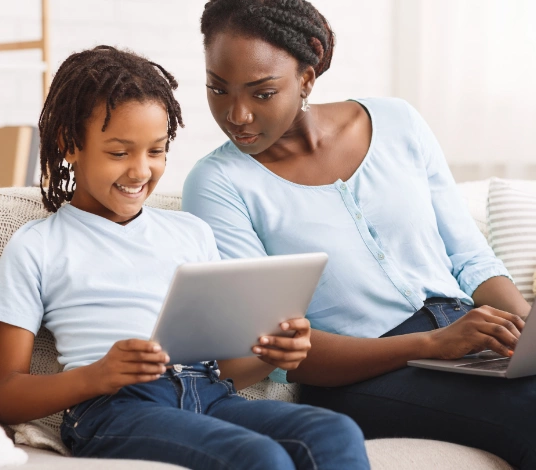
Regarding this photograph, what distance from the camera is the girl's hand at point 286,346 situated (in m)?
1.23

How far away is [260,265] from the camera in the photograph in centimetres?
112

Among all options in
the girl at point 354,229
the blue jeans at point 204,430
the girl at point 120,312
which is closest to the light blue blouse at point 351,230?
the girl at point 354,229

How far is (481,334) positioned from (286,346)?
1.05ft

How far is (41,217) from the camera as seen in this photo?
146 centimetres

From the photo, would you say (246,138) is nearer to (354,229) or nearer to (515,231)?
(354,229)

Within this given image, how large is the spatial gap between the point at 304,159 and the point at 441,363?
1.57 ft

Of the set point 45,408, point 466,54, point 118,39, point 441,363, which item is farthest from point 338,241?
point 466,54

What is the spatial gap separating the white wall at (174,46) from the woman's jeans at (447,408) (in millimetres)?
1537

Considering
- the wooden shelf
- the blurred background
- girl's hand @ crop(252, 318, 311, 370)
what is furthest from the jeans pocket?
the blurred background

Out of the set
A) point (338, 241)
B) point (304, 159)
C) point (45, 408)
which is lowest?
point (45, 408)

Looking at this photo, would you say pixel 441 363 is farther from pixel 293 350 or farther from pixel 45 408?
pixel 45 408

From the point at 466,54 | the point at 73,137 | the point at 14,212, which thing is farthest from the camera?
the point at 466,54

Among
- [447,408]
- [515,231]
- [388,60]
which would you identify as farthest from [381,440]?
[388,60]

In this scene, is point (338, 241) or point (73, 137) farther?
point (338, 241)
